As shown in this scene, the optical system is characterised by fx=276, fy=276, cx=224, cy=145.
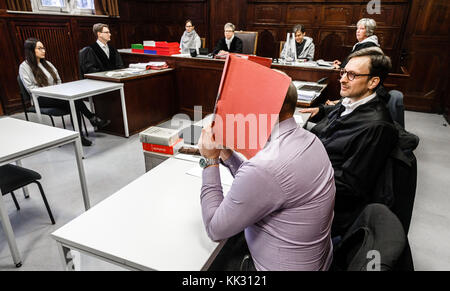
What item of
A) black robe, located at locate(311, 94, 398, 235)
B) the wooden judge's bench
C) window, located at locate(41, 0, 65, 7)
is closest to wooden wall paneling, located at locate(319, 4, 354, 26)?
the wooden judge's bench

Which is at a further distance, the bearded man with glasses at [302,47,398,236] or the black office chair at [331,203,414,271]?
the bearded man with glasses at [302,47,398,236]

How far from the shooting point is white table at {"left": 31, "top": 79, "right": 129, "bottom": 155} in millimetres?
2729

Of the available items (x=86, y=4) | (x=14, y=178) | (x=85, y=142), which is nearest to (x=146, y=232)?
(x=14, y=178)

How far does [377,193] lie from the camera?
4.18 ft

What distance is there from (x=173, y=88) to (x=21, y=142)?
280 centimetres

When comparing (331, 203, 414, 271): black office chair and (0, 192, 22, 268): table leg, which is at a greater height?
(331, 203, 414, 271): black office chair

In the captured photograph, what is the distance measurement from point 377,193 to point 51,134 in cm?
193

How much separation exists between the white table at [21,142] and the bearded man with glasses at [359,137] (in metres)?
1.64

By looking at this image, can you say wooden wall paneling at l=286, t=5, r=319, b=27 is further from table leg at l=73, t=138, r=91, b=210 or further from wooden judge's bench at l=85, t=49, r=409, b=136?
table leg at l=73, t=138, r=91, b=210

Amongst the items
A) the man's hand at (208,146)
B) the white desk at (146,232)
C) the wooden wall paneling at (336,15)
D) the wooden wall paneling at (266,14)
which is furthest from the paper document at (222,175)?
the wooden wall paneling at (266,14)

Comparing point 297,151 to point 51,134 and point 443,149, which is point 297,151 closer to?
point 51,134

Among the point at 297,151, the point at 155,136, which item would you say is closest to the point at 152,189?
the point at 155,136

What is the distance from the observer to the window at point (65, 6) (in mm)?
4578

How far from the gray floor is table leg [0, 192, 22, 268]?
52mm
